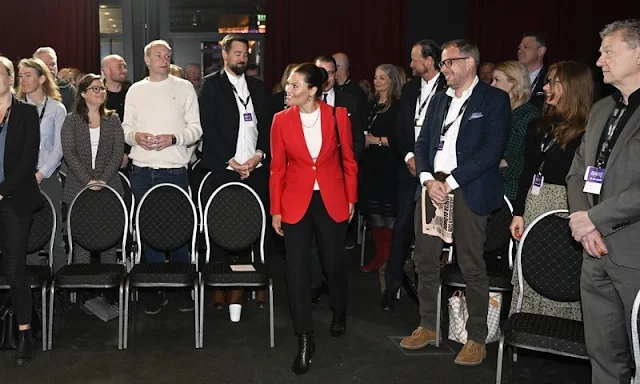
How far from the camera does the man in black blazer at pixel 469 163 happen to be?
4055mm

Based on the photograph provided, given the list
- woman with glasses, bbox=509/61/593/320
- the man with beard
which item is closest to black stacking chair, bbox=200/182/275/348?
the man with beard

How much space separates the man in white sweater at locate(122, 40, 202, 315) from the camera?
5.16 metres

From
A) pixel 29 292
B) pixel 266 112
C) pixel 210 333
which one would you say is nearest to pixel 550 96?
pixel 266 112

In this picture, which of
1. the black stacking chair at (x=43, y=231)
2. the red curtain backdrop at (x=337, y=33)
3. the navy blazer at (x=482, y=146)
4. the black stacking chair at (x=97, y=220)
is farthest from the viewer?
the red curtain backdrop at (x=337, y=33)

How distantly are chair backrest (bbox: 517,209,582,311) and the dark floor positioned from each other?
564mm

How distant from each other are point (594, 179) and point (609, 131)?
21 centimetres

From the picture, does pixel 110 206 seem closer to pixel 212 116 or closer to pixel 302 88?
pixel 212 116

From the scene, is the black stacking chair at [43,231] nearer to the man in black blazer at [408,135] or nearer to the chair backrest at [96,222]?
the chair backrest at [96,222]

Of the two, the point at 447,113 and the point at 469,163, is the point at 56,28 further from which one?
the point at 469,163

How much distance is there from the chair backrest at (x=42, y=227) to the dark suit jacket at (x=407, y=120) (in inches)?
91.7

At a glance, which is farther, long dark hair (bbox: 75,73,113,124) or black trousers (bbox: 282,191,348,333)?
long dark hair (bbox: 75,73,113,124)

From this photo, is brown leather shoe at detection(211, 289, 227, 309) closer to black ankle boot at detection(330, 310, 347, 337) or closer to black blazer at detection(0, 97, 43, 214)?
black ankle boot at detection(330, 310, 347, 337)

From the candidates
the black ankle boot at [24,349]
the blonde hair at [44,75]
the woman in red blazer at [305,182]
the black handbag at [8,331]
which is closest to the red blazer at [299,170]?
the woman in red blazer at [305,182]

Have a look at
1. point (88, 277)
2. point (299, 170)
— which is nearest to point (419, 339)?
point (299, 170)
